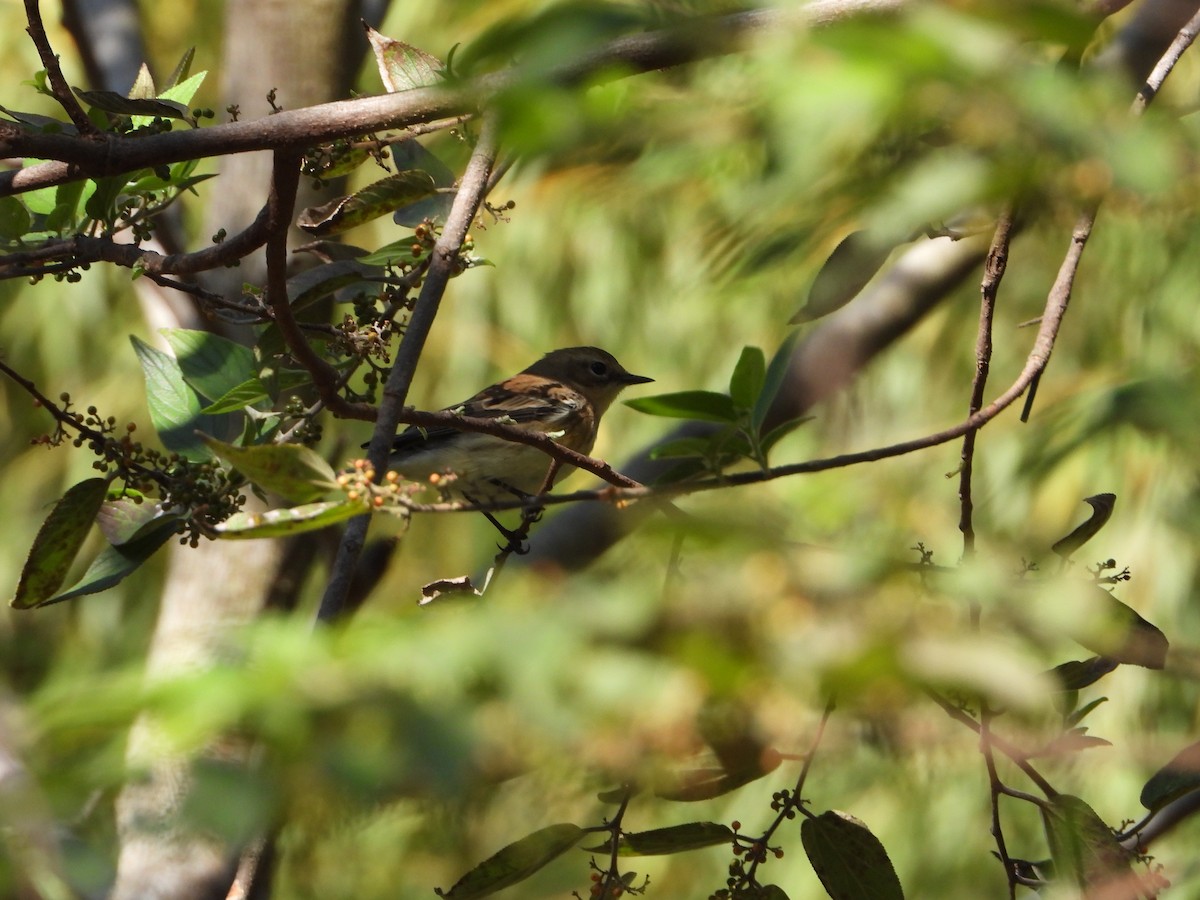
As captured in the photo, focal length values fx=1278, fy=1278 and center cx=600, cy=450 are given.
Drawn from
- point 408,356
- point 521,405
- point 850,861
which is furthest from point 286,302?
point 521,405

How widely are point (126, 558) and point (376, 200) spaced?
749 mm

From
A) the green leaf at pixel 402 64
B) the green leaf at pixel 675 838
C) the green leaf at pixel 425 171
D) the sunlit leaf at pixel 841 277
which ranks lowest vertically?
the green leaf at pixel 675 838

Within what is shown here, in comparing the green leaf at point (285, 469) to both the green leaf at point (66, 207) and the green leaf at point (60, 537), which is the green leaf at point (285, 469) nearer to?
the green leaf at point (60, 537)

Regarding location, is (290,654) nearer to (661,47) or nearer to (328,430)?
(661,47)

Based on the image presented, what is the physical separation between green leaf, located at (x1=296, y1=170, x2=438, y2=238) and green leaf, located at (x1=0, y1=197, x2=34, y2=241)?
51 cm

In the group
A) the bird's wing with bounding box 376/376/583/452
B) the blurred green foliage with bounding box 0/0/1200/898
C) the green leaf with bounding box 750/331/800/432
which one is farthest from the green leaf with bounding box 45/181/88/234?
the bird's wing with bounding box 376/376/583/452

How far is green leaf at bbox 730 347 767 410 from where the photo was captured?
1858 mm

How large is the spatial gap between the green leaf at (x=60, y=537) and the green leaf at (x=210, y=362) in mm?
298

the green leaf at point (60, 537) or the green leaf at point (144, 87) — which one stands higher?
the green leaf at point (144, 87)

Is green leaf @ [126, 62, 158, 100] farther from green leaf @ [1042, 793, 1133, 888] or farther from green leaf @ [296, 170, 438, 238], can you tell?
green leaf @ [1042, 793, 1133, 888]

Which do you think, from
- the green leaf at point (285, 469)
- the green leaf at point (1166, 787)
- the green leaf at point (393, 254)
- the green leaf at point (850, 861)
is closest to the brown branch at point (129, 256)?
the green leaf at point (393, 254)

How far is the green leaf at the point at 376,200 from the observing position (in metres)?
2.24

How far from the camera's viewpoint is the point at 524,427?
14.6ft

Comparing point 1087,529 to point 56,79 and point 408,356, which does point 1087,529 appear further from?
point 56,79
